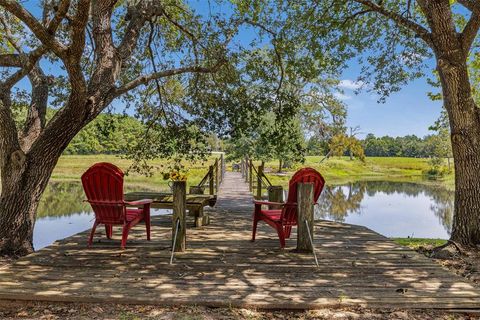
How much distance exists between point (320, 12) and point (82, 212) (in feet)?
44.1

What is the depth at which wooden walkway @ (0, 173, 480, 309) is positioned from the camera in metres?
2.74

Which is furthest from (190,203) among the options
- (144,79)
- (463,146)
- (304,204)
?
(463,146)

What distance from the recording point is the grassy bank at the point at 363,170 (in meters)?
31.2

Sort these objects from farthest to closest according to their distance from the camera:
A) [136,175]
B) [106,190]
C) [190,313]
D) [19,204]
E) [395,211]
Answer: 1. [136,175]
2. [395,211]
3. [19,204]
4. [106,190]
5. [190,313]

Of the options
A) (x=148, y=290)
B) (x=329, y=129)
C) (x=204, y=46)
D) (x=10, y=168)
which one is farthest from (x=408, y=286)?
(x=329, y=129)

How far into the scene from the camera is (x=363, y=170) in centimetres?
4097

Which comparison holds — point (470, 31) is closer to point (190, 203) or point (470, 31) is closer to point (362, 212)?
point (190, 203)

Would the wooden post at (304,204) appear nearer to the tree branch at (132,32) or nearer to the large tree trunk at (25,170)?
the large tree trunk at (25,170)

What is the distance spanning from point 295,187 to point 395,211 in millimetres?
15190

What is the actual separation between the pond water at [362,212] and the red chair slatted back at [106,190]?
566 cm

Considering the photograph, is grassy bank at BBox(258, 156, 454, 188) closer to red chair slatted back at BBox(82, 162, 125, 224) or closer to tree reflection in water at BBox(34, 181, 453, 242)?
tree reflection in water at BBox(34, 181, 453, 242)

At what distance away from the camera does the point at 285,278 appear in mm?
3225

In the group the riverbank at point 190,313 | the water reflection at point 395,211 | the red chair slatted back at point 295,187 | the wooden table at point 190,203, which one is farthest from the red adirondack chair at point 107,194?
the water reflection at point 395,211

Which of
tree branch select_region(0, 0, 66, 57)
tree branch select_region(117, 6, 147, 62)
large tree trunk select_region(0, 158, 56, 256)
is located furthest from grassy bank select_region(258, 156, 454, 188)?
tree branch select_region(0, 0, 66, 57)
